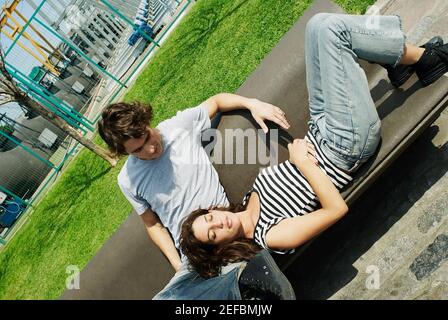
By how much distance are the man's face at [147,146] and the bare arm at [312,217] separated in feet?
3.32

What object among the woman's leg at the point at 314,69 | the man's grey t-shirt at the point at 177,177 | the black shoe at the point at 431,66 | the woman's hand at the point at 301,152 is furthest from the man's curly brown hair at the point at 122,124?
the black shoe at the point at 431,66

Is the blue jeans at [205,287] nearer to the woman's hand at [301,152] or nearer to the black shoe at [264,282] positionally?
the black shoe at [264,282]

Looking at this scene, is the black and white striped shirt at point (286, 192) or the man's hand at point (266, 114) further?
Result: the man's hand at point (266, 114)

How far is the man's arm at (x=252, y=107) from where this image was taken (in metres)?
2.93

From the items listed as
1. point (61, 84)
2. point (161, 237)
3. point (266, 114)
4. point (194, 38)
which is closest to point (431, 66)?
point (266, 114)

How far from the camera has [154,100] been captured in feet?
23.5

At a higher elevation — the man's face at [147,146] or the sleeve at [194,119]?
the sleeve at [194,119]

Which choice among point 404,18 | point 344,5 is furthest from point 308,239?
point 344,5

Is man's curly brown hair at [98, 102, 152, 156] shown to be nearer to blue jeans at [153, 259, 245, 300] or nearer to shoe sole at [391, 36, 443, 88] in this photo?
blue jeans at [153, 259, 245, 300]

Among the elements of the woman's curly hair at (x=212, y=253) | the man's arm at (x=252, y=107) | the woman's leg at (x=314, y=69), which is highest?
the woman's leg at (x=314, y=69)

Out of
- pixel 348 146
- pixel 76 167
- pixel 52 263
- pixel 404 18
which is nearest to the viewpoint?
pixel 348 146

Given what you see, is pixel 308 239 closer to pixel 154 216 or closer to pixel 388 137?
pixel 388 137

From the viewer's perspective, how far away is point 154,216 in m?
3.21
